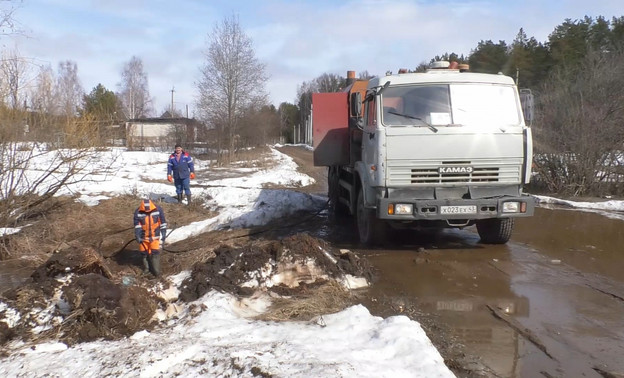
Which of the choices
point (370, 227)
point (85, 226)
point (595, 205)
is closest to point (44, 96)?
point (85, 226)

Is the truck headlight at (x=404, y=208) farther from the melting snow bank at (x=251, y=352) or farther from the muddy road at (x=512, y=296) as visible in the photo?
the melting snow bank at (x=251, y=352)

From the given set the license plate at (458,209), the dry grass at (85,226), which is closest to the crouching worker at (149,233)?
the dry grass at (85,226)

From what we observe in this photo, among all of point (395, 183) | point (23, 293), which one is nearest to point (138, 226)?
point (23, 293)

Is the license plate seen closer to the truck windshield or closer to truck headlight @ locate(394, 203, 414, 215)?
truck headlight @ locate(394, 203, 414, 215)

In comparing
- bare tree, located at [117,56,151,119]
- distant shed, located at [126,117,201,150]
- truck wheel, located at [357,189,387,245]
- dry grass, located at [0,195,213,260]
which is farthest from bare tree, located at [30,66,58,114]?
bare tree, located at [117,56,151,119]

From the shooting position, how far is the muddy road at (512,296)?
4227 mm

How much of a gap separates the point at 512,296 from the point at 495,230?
8.42 feet

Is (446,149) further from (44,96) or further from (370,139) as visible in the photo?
(44,96)

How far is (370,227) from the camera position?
8102mm

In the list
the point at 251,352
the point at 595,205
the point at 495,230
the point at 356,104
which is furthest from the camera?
the point at 595,205

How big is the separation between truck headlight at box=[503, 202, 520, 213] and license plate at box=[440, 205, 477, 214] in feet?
1.56

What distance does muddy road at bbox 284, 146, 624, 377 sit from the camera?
4227mm

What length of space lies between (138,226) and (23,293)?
184cm

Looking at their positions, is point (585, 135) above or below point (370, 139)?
above
